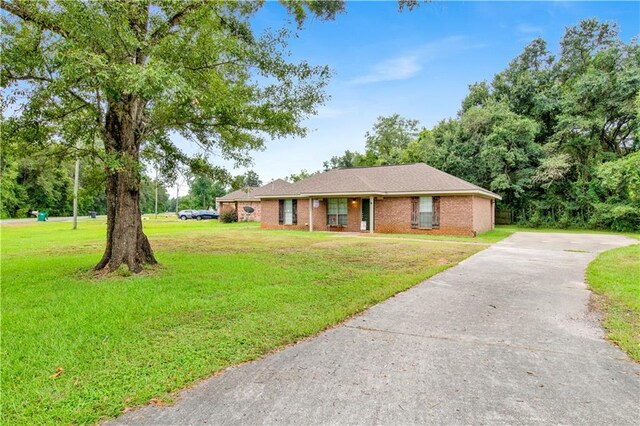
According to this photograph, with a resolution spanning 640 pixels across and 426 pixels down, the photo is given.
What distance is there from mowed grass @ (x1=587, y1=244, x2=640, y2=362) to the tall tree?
6.40 m

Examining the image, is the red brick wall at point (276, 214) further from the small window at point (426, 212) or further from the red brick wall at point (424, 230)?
the small window at point (426, 212)

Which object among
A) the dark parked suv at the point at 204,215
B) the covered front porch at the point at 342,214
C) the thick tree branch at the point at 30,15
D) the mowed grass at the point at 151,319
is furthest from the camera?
the dark parked suv at the point at 204,215

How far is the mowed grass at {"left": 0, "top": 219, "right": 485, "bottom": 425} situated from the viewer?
2648 millimetres

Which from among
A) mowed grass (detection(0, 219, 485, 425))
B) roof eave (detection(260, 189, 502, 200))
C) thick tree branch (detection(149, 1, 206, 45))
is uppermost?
thick tree branch (detection(149, 1, 206, 45))

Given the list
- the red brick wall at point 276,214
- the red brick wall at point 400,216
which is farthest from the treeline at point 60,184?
the red brick wall at point 400,216

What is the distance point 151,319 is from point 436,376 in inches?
138

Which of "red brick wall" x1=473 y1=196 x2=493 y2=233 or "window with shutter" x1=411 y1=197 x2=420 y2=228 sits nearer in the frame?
"red brick wall" x1=473 y1=196 x2=493 y2=233

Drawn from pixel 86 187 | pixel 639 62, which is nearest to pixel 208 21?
pixel 86 187

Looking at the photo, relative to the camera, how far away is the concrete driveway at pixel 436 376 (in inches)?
92.4

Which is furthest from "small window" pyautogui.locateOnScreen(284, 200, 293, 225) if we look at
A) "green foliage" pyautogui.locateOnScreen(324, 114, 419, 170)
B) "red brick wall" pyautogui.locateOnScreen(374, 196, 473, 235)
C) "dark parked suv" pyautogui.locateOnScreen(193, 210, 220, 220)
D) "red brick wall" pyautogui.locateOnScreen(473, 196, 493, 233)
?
"dark parked suv" pyautogui.locateOnScreen(193, 210, 220, 220)

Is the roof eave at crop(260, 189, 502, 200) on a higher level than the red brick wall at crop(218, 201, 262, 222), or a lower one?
higher

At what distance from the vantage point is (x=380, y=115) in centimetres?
3850

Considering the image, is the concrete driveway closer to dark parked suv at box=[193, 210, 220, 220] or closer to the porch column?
the porch column

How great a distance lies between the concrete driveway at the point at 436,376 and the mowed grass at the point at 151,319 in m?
0.35
